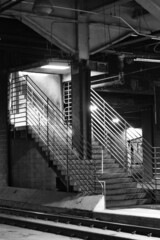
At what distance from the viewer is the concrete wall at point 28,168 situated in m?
19.5

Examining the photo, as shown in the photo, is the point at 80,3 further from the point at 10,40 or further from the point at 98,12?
the point at 10,40

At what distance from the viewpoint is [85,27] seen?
2014cm

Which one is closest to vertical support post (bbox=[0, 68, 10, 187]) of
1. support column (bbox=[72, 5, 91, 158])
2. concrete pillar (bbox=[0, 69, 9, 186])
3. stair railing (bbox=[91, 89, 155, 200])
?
concrete pillar (bbox=[0, 69, 9, 186])

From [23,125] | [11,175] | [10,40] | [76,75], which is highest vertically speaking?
[10,40]

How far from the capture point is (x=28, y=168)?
69.6ft

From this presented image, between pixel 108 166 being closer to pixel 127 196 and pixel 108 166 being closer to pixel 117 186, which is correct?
pixel 117 186

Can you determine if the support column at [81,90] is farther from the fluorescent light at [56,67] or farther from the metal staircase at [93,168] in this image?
the fluorescent light at [56,67]

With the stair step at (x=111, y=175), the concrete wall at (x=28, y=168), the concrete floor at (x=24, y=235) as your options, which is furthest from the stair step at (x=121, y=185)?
the concrete floor at (x=24, y=235)

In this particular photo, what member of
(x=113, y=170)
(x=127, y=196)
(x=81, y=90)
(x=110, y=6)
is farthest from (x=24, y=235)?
(x=110, y=6)

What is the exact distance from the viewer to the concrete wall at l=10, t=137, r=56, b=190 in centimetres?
1952

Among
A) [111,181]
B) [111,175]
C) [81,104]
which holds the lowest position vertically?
[111,181]

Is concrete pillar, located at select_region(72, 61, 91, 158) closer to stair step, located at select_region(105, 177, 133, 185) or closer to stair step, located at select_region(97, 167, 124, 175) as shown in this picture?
stair step, located at select_region(97, 167, 124, 175)

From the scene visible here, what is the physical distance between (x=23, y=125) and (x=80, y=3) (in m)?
5.61

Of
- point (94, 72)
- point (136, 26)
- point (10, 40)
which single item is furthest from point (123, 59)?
point (10, 40)
